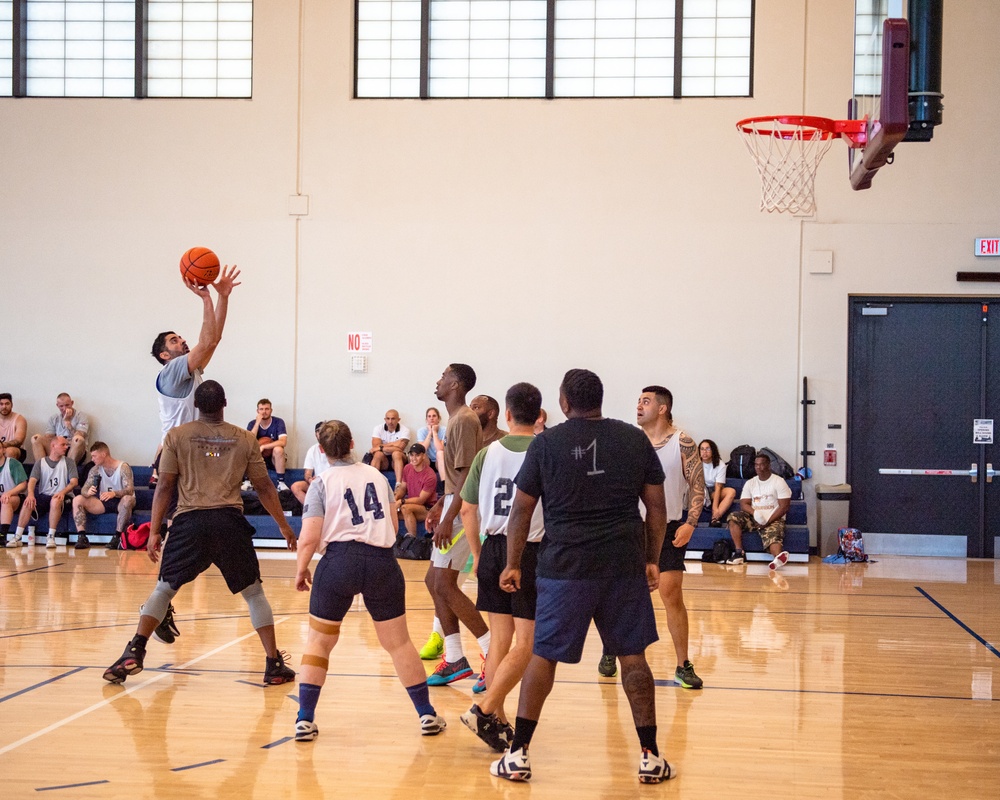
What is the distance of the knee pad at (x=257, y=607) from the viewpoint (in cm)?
579

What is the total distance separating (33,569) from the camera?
1046cm

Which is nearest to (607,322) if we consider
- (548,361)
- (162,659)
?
(548,361)

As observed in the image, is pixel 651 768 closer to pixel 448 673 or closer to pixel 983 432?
pixel 448 673

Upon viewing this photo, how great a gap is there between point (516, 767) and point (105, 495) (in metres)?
9.58

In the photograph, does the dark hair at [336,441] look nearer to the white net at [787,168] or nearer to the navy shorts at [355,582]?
the navy shorts at [355,582]

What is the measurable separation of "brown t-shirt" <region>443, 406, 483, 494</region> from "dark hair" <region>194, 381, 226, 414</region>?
1.29m

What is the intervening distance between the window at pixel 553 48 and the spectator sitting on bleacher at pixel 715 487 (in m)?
4.58

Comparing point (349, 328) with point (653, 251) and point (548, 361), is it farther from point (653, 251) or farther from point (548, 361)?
point (653, 251)


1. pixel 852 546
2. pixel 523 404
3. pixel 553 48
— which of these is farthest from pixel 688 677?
pixel 553 48

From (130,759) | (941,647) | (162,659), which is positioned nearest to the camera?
(130,759)

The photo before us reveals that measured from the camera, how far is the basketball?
6.30 m

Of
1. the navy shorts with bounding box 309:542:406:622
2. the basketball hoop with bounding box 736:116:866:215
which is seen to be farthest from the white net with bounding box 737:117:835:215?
the navy shorts with bounding box 309:542:406:622

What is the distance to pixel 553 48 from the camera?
13.4m

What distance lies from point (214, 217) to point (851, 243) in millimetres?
8210
